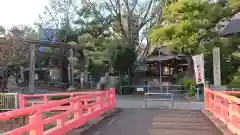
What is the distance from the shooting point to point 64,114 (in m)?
8.70

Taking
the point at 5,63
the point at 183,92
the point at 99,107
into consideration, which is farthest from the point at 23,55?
the point at 99,107

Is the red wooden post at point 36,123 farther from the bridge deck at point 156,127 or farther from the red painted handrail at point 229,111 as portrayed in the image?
the red painted handrail at point 229,111

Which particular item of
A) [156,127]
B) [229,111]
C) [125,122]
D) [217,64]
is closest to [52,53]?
[217,64]

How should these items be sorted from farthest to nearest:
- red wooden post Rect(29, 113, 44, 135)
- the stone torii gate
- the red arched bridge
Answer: the stone torii gate, the red arched bridge, red wooden post Rect(29, 113, 44, 135)

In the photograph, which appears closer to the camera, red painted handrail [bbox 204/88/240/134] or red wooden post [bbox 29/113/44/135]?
red wooden post [bbox 29/113/44/135]

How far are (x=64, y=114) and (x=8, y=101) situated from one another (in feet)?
28.1

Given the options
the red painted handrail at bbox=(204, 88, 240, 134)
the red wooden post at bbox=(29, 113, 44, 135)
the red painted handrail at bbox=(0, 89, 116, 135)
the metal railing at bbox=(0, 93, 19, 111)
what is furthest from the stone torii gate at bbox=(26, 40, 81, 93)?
the red wooden post at bbox=(29, 113, 44, 135)

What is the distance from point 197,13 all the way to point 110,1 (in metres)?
12.3

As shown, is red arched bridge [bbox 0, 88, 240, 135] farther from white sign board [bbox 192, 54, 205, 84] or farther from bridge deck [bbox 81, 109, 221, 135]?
white sign board [bbox 192, 54, 205, 84]

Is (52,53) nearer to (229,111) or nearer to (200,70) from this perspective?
(200,70)

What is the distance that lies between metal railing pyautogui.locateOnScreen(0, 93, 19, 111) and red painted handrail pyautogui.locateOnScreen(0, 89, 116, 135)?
4383mm

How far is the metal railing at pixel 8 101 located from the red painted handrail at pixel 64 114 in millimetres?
4383

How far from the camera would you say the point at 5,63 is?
23.3m

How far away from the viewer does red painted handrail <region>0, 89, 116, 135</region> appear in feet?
20.4
